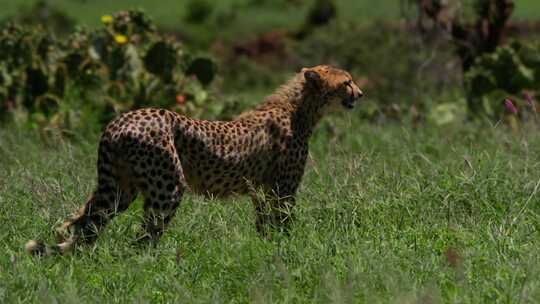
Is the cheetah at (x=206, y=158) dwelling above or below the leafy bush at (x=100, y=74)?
above

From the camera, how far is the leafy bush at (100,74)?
10.7 metres

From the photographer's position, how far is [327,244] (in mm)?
5367

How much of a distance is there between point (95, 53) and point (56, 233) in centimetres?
565

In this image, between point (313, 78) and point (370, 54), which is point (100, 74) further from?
point (370, 54)

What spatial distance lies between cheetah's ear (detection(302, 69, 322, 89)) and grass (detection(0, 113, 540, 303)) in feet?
1.73

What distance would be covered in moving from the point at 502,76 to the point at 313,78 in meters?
5.23

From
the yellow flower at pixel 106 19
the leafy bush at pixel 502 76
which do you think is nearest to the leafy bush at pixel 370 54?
the leafy bush at pixel 502 76

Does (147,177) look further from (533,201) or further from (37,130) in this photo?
(37,130)

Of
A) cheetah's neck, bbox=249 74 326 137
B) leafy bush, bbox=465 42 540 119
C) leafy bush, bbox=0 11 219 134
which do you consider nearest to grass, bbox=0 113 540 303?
cheetah's neck, bbox=249 74 326 137

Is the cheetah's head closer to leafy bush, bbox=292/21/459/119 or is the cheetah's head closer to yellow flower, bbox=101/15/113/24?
yellow flower, bbox=101/15/113/24

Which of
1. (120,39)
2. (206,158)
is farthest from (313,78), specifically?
(120,39)

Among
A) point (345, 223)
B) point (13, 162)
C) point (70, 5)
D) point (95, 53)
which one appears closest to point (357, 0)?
point (70, 5)

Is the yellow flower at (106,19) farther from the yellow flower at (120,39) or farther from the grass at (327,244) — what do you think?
the grass at (327,244)

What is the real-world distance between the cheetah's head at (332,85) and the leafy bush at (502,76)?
4.63 meters
